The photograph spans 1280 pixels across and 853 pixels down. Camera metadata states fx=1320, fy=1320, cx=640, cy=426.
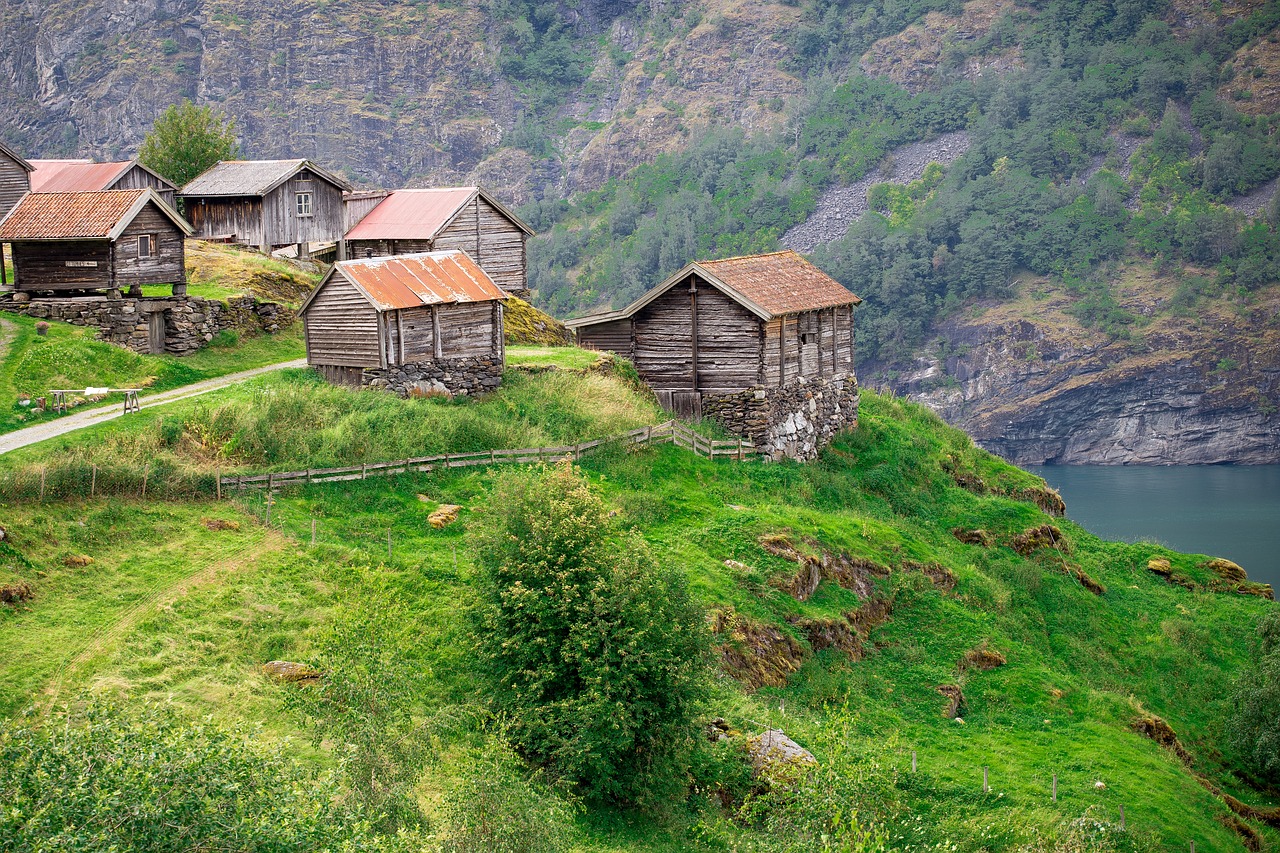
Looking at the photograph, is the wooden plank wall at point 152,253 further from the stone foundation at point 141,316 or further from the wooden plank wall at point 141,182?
the wooden plank wall at point 141,182

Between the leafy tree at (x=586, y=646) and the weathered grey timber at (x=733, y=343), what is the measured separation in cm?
1487

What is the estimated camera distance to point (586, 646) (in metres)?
21.7

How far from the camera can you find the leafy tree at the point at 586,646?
846 inches

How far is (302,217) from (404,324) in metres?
18.9

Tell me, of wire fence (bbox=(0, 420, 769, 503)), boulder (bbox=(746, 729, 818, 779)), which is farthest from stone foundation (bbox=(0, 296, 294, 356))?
boulder (bbox=(746, 729, 818, 779))

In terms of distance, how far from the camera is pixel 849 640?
29.6 m

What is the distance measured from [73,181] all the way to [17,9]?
139 meters

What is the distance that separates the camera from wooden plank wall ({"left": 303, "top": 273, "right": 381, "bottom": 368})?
33156mm

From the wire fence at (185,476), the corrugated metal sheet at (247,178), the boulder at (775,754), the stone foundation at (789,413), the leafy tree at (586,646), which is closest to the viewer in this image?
the leafy tree at (586,646)

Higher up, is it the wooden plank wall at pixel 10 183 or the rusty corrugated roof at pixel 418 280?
the wooden plank wall at pixel 10 183

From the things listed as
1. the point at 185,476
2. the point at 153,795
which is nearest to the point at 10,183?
the point at 185,476

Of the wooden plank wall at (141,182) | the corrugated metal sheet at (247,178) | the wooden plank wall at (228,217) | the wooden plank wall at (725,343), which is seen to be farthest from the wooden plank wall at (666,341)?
the wooden plank wall at (141,182)

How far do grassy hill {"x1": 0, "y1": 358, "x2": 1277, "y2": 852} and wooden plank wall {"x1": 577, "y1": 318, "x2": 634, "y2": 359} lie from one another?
2223 millimetres

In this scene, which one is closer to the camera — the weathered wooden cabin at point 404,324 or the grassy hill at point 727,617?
the grassy hill at point 727,617
